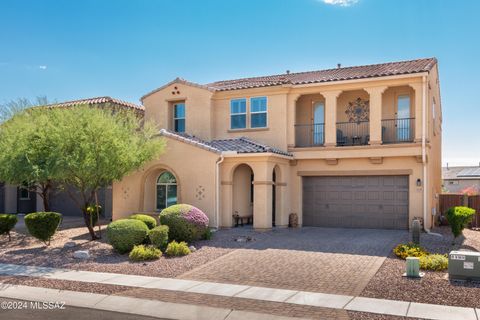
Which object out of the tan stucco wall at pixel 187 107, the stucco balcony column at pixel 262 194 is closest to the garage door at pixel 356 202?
the stucco balcony column at pixel 262 194

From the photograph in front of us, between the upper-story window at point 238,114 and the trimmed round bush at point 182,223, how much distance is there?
739 cm

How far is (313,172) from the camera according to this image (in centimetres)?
2194

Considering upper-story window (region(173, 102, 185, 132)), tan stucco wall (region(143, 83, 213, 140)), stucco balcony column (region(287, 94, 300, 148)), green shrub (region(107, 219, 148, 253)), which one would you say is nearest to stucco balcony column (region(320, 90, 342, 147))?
stucco balcony column (region(287, 94, 300, 148))

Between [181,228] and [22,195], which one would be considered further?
[22,195]

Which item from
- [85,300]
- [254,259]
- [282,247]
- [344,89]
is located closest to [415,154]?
[344,89]

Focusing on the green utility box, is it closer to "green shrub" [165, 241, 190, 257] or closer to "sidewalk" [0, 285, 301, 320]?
"sidewalk" [0, 285, 301, 320]

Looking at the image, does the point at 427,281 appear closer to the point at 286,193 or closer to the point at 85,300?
the point at 85,300

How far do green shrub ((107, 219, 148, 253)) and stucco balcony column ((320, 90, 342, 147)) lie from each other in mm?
9853

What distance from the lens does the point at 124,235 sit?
15320 millimetres

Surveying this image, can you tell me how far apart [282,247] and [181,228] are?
360cm

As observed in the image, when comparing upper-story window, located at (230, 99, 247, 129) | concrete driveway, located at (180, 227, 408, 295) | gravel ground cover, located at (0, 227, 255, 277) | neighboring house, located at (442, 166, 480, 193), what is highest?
upper-story window, located at (230, 99, 247, 129)

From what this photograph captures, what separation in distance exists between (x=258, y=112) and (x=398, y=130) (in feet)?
21.4

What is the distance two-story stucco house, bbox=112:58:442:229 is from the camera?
19.9 meters

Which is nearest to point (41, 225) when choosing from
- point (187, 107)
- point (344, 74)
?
point (187, 107)
